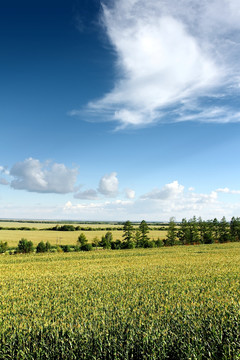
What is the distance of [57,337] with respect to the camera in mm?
8141

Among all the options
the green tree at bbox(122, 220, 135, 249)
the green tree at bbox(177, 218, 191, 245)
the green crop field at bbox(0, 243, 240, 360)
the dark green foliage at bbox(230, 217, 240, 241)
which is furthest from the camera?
the dark green foliage at bbox(230, 217, 240, 241)

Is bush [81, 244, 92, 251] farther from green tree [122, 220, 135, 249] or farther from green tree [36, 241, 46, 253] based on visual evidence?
green tree [122, 220, 135, 249]

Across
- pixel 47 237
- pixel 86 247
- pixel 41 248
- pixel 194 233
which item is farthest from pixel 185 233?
pixel 47 237

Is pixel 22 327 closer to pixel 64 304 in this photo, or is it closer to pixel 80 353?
pixel 80 353

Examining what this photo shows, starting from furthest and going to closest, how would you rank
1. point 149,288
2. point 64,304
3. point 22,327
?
point 149,288 < point 64,304 < point 22,327

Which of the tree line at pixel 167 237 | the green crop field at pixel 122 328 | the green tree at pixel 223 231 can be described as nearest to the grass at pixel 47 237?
the tree line at pixel 167 237

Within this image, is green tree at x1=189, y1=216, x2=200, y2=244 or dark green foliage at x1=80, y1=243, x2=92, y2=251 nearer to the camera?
dark green foliage at x1=80, y1=243, x2=92, y2=251

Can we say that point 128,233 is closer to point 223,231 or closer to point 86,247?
point 86,247

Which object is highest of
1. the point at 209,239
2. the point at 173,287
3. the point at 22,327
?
the point at 22,327

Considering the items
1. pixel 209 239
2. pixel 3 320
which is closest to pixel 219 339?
pixel 3 320

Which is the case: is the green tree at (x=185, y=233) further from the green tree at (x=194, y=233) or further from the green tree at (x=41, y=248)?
the green tree at (x=41, y=248)

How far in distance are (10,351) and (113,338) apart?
11.9 feet

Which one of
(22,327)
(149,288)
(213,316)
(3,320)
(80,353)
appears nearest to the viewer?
(80,353)

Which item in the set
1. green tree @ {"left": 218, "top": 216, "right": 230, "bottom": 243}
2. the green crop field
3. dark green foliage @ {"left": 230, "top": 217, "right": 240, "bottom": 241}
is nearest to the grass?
green tree @ {"left": 218, "top": 216, "right": 230, "bottom": 243}
